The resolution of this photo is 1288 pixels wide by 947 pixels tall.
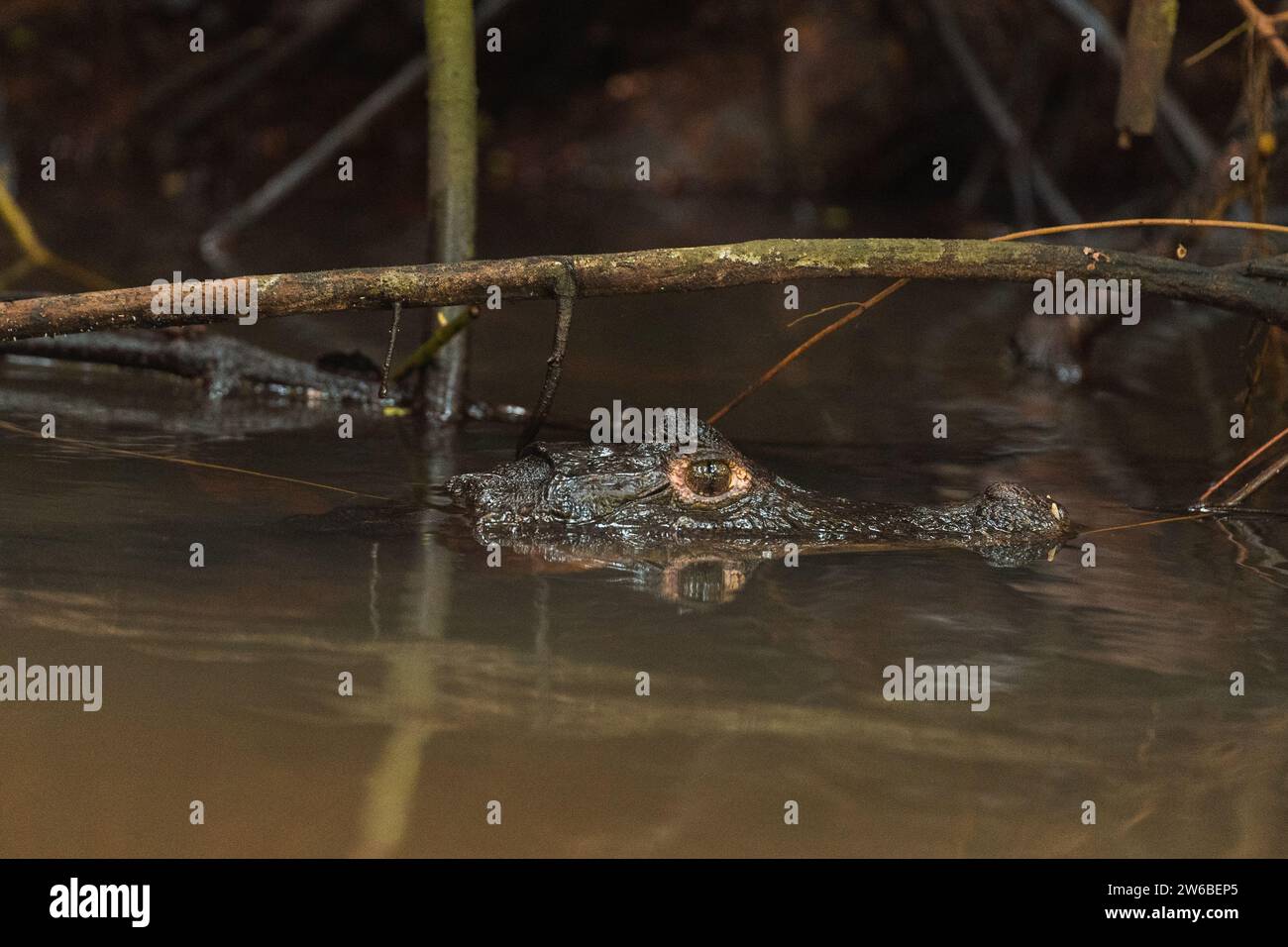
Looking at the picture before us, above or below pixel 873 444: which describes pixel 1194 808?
below

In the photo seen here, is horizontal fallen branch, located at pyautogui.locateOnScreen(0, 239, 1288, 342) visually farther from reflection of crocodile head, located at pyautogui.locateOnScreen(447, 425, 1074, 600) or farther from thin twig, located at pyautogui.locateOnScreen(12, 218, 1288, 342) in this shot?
reflection of crocodile head, located at pyautogui.locateOnScreen(447, 425, 1074, 600)

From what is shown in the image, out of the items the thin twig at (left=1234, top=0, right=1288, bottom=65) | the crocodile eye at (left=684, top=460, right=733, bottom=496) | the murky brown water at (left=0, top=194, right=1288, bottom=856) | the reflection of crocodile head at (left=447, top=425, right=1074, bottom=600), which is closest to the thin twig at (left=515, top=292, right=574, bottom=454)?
the reflection of crocodile head at (left=447, top=425, right=1074, bottom=600)

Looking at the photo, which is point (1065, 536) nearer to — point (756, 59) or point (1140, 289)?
point (1140, 289)

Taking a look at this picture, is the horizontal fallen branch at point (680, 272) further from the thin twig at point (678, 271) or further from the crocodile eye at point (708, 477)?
the crocodile eye at point (708, 477)

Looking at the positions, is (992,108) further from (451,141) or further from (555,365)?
(555,365)

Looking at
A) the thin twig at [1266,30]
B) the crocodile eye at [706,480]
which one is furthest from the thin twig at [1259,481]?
the crocodile eye at [706,480]

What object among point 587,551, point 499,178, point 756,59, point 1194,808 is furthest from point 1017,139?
point 1194,808

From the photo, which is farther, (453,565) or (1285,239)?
(1285,239)
